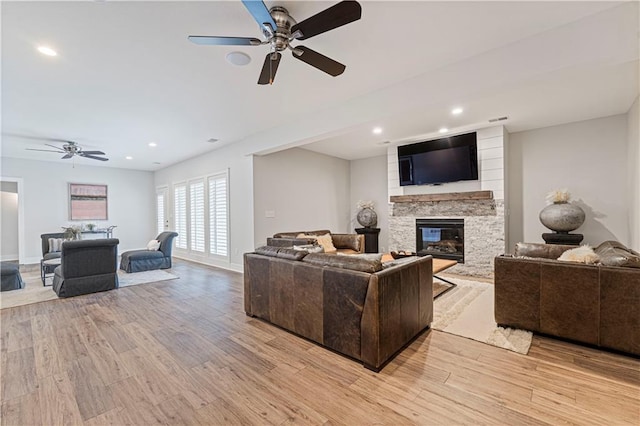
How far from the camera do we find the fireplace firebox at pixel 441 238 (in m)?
5.60

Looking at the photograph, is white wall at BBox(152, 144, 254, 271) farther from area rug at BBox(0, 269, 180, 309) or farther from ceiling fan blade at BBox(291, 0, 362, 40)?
ceiling fan blade at BBox(291, 0, 362, 40)

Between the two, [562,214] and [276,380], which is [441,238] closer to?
[562,214]

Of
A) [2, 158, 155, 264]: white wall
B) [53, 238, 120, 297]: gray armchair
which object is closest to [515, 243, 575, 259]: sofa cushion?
[53, 238, 120, 297]: gray armchair

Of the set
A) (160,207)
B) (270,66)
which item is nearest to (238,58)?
(270,66)

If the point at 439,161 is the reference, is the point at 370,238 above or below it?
below

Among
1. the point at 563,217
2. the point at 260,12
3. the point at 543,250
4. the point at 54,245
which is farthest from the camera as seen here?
the point at 54,245

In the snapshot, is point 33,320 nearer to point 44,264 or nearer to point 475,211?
point 44,264

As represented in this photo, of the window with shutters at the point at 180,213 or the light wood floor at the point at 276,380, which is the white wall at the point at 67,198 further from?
the light wood floor at the point at 276,380

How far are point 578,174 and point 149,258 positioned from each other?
863 cm

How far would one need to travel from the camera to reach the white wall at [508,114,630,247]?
457 centimetres

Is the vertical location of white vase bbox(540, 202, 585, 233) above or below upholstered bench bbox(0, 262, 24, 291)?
above

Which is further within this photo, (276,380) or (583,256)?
(583,256)

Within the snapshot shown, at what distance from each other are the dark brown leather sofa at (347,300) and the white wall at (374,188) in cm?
456

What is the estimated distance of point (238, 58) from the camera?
2832 mm
